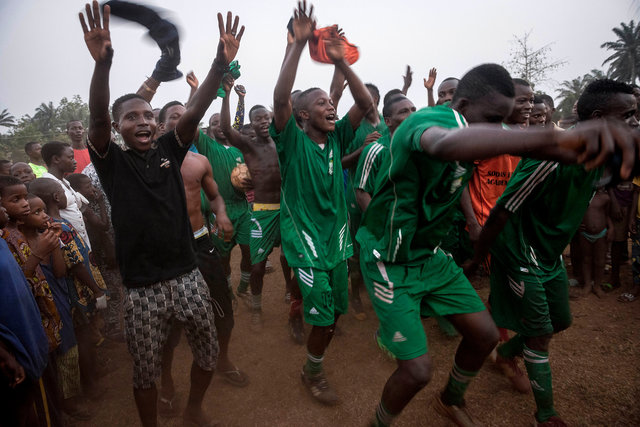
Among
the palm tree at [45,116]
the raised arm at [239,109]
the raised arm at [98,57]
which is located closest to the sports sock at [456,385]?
the raised arm at [98,57]

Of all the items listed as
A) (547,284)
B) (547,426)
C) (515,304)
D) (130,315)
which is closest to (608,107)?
(547,284)

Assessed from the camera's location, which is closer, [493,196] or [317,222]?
[317,222]

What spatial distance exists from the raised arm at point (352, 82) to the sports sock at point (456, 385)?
7.14 ft

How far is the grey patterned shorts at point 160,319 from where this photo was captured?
230 centimetres

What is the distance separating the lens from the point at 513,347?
2.99 metres

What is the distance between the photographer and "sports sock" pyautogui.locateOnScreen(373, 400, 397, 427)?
2.16m

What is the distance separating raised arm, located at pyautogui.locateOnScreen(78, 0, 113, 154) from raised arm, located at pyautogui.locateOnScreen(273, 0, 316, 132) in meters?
1.19

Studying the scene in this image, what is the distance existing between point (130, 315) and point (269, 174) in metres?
2.66

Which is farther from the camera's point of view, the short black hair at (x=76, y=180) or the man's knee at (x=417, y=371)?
the short black hair at (x=76, y=180)

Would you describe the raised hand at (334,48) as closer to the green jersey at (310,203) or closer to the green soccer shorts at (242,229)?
the green jersey at (310,203)

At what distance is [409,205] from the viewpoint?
2.15 metres

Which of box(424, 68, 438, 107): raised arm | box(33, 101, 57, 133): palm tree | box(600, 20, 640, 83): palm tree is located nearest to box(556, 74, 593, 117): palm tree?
box(600, 20, 640, 83): palm tree

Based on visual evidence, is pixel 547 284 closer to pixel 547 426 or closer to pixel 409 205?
pixel 547 426

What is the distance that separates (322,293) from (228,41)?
1.95 m
